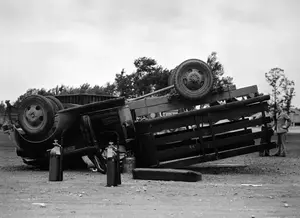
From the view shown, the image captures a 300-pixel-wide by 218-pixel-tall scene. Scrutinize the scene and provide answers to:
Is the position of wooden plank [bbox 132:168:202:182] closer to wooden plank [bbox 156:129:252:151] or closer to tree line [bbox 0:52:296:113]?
wooden plank [bbox 156:129:252:151]

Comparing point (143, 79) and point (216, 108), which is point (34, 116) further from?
point (143, 79)

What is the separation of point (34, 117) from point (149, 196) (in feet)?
19.0

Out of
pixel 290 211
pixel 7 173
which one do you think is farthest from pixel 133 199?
pixel 7 173

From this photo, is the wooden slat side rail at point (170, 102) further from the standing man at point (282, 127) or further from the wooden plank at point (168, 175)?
the standing man at point (282, 127)

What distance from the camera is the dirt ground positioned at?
7281 mm

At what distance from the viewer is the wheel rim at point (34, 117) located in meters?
13.7

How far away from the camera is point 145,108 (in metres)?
13.6

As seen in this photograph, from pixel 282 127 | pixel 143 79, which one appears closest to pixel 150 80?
pixel 143 79

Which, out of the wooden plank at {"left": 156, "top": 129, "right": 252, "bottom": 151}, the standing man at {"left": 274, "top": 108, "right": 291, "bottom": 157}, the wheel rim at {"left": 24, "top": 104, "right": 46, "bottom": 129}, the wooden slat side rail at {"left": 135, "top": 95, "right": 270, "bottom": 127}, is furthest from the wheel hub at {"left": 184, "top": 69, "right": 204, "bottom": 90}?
the standing man at {"left": 274, "top": 108, "right": 291, "bottom": 157}

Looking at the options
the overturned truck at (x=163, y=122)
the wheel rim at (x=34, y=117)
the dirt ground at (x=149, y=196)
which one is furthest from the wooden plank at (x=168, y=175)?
the wheel rim at (x=34, y=117)

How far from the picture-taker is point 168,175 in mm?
11570

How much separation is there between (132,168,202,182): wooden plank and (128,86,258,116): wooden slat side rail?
86.2 inches

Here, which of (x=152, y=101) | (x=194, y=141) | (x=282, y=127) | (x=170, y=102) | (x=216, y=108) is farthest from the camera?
(x=282, y=127)

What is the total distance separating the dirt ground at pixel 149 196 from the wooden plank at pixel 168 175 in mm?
195
